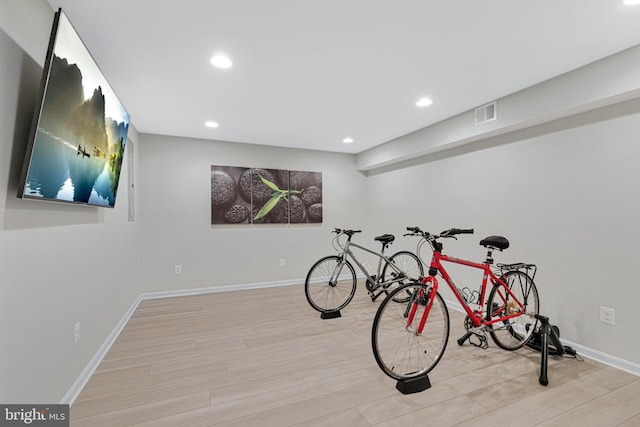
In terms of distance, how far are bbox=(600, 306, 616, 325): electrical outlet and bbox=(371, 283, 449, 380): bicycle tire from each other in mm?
1260

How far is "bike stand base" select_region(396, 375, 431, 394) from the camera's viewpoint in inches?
74.5

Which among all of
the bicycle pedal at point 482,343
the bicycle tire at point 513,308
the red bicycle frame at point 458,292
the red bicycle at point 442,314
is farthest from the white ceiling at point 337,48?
the bicycle pedal at point 482,343

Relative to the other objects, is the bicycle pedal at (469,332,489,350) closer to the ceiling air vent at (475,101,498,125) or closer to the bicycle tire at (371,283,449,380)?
the bicycle tire at (371,283,449,380)

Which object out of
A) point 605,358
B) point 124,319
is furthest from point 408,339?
point 124,319

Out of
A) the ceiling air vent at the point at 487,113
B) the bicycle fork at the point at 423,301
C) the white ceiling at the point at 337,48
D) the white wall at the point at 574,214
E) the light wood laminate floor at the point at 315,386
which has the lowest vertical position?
the light wood laminate floor at the point at 315,386

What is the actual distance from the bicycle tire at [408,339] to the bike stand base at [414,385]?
0.08ft

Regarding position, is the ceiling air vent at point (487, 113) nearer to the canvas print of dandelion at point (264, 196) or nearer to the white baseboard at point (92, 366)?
the canvas print of dandelion at point (264, 196)

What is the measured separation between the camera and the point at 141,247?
4.04 m

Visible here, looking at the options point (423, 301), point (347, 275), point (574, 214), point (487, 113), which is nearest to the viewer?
point (423, 301)

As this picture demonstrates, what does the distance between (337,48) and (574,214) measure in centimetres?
255

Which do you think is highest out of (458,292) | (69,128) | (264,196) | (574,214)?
(69,128)

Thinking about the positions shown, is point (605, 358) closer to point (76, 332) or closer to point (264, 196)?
point (76, 332)

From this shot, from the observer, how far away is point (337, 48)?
2037mm

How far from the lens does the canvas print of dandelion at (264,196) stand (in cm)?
447
